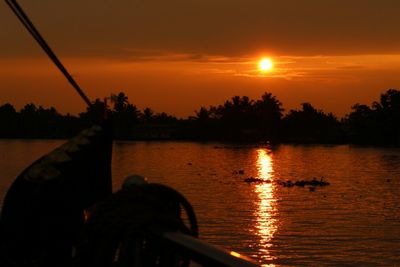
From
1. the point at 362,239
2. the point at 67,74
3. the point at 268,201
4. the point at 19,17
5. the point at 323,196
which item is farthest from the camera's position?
the point at 323,196

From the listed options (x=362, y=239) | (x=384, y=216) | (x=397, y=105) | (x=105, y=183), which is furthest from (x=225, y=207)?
(x=397, y=105)

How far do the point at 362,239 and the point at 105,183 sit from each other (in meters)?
27.7

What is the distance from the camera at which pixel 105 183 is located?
8539 millimetres

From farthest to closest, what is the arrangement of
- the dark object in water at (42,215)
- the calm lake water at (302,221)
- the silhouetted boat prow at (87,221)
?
the calm lake water at (302,221) < the dark object in water at (42,215) < the silhouetted boat prow at (87,221)

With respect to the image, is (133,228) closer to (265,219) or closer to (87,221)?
(87,221)

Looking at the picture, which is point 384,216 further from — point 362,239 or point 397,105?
point 397,105

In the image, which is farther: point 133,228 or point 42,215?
point 42,215

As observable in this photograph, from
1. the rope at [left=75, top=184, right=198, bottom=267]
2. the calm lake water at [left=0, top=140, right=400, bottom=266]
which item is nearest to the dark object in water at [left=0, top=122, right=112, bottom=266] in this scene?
the rope at [left=75, top=184, right=198, bottom=267]

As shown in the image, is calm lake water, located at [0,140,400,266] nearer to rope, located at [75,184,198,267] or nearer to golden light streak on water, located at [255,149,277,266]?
golden light streak on water, located at [255,149,277,266]

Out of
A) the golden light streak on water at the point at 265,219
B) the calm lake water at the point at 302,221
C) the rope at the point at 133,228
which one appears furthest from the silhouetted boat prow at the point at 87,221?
the golden light streak on water at the point at 265,219

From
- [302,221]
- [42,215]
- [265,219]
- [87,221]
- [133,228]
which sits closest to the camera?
[133,228]

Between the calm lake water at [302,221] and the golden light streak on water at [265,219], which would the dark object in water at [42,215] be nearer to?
the calm lake water at [302,221]

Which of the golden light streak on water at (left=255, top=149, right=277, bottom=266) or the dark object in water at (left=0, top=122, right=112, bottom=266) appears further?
the golden light streak on water at (left=255, top=149, right=277, bottom=266)

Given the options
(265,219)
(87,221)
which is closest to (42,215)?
(87,221)
